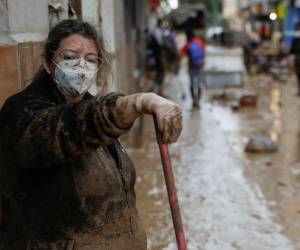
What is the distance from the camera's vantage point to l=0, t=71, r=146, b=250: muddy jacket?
2.04 m

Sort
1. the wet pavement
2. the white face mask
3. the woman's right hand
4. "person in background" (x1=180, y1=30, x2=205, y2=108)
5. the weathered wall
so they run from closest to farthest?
the woman's right hand, the white face mask, the weathered wall, the wet pavement, "person in background" (x1=180, y1=30, x2=205, y2=108)

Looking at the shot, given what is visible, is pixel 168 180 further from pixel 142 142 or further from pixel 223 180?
pixel 142 142

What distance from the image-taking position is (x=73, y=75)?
2346 millimetres

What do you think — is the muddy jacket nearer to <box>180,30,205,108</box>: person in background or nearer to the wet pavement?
the wet pavement

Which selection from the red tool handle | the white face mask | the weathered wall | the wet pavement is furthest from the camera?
the wet pavement

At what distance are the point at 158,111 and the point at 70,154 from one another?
0.34 m

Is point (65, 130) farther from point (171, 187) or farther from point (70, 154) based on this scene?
point (171, 187)

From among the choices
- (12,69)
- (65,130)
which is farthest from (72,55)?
(12,69)

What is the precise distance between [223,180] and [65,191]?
5.70 m

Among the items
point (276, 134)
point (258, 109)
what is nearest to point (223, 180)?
point (276, 134)

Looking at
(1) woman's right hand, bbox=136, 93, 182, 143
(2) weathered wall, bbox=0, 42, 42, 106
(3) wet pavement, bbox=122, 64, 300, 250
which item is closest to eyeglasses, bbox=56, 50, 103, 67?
(1) woman's right hand, bbox=136, 93, 182, 143

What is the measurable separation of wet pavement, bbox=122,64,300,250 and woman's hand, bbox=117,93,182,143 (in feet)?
11.4

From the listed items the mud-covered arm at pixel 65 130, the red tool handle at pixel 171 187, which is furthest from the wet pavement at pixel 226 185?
the mud-covered arm at pixel 65 130

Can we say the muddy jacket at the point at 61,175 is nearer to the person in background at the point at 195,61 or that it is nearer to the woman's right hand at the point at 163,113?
the woman's right hand at the point at 163,113
